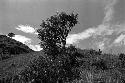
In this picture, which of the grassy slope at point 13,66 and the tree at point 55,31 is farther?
the grassy slope at point 13,66

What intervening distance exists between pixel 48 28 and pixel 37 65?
2829 mm

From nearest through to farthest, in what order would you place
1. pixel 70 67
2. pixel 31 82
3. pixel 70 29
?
pixel 31 82
pixel 70 67
pixel 70 29

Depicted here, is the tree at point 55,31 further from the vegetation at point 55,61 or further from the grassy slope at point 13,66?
the grassy slope at point 13,66

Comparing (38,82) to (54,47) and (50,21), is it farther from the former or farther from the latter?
(50,21)

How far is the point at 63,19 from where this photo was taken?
54.3 feet

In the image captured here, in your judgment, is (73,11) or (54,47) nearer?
(54,47)

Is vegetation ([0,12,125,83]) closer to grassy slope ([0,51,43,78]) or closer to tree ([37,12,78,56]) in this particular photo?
tree ([37,12,78,56])

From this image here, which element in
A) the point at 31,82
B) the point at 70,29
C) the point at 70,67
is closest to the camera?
the point at 31,82

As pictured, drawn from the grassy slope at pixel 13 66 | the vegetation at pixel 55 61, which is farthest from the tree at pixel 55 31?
the grassy slope at pixel 13 66

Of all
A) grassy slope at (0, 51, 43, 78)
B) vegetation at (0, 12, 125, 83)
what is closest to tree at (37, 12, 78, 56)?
vegetation at (0, 12, 125, 83)

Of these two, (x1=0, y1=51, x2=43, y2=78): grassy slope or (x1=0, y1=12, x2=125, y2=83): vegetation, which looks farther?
(x1=0, y1=51, x2=43, y2=78): grassy slope

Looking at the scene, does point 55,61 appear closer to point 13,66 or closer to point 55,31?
point 55,31

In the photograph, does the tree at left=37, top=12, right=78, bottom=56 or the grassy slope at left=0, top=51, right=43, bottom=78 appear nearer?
the tree at left=37, top=12, right=78, bottom=56

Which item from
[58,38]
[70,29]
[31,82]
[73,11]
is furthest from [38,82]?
[73,11]
